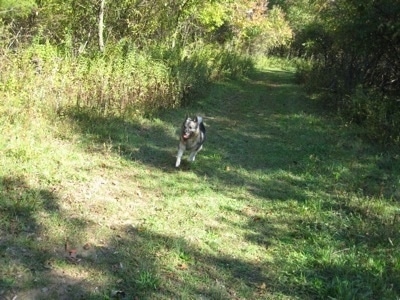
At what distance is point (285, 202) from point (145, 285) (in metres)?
2.95

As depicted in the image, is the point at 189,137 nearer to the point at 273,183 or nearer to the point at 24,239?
the point at 273,183

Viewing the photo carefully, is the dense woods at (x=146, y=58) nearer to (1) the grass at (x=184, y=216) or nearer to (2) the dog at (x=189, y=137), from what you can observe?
(1) the grass at (x=184, y=216)

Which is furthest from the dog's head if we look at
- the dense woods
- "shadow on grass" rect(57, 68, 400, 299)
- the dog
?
the dense woods

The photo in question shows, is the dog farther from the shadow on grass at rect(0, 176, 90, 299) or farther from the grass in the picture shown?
the shadow on grass at rect(0, 176, 90, 299)

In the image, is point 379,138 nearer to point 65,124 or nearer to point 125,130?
point 125,130

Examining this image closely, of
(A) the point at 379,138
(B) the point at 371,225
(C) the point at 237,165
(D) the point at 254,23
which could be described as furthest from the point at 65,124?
(D) the point at 254,23

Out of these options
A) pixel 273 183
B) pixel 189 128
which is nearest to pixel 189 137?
pixel 189 128

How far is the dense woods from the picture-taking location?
310 inches

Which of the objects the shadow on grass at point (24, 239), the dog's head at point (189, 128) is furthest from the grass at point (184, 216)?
the dog's head at point (189, 128)

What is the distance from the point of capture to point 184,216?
5.15 m

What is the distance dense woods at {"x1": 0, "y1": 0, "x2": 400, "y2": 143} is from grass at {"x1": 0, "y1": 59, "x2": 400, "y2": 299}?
761 millimetres

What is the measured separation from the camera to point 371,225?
5.36 m

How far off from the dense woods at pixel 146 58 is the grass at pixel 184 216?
0.76 m

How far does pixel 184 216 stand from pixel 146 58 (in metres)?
6.21
